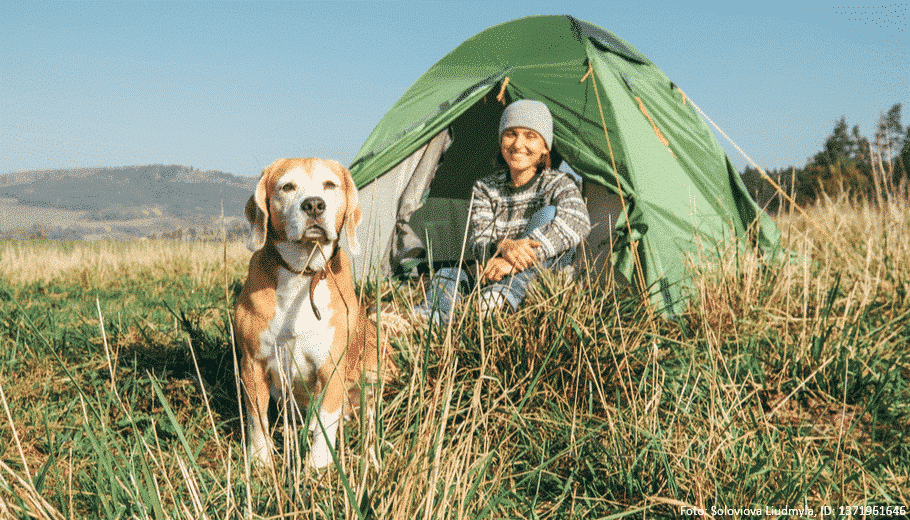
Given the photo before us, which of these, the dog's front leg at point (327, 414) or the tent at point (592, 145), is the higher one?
the tent at point (592, 145)

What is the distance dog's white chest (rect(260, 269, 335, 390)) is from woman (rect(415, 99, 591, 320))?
124cm

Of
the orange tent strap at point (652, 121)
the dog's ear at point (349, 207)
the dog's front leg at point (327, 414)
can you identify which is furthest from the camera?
the orange tent strap at point (652, 121)

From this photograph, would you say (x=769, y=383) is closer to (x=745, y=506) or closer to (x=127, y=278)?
(x=745, y=506)

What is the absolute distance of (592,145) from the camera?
11.8 feet

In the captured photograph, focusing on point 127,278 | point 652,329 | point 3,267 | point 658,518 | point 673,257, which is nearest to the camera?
point 658,518

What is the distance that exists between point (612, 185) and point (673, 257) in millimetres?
566

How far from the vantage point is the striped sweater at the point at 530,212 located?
317 cm

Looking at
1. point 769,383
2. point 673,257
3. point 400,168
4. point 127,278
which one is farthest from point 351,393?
point 127,278

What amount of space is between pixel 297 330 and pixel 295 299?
108 millimetres

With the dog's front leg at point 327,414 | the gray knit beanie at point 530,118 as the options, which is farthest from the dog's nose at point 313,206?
the gray knit beanie at point 530,118

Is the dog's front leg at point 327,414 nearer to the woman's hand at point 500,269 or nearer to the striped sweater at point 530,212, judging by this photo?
the woman's hand at point 500,269

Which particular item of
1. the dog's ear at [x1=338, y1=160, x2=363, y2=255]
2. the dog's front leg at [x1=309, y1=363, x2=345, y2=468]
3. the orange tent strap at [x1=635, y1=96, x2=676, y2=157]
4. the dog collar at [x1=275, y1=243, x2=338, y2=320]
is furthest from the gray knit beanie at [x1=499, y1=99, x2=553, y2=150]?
the dog's front leg at [x1=309, y1=363, x2=345, y2=468]

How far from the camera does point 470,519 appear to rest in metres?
1.23

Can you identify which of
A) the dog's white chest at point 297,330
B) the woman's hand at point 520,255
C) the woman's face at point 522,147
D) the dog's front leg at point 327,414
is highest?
the woman's face at point 522,147
